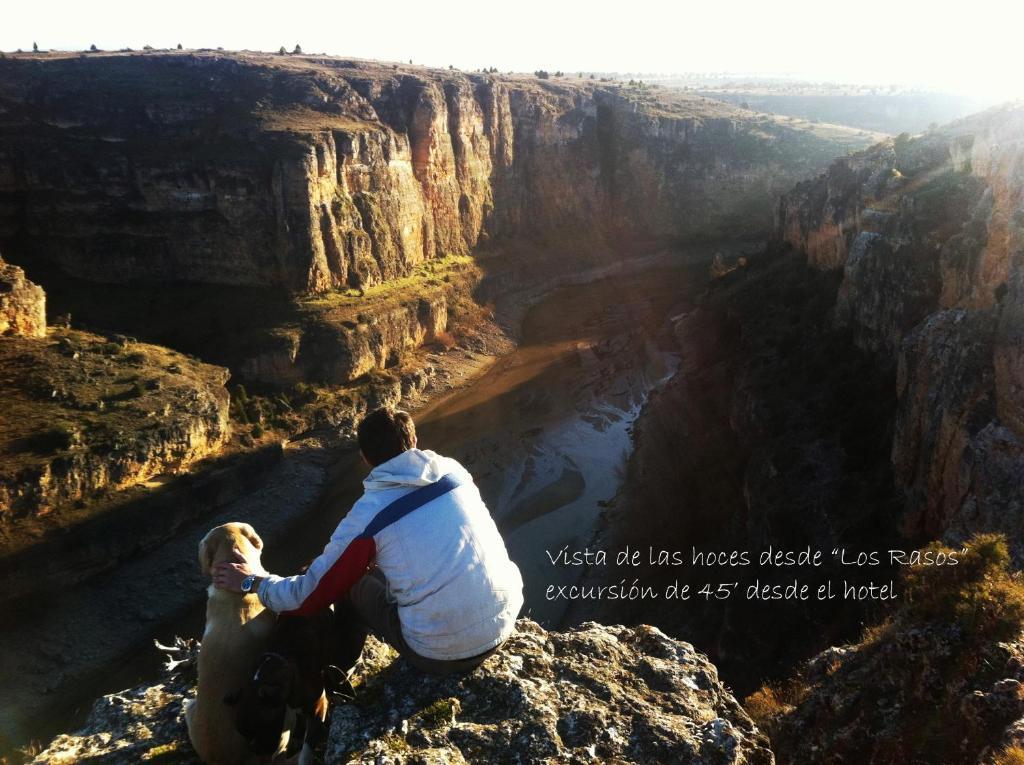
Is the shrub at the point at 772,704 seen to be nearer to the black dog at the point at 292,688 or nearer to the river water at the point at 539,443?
the black dog at the point at 292,688

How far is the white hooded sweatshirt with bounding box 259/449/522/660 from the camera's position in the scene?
529 cm

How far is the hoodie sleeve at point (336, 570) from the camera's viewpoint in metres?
5.36

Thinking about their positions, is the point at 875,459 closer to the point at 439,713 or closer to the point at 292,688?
the point at 439,713

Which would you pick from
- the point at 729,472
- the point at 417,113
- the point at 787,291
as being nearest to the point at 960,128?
the point at 787,291

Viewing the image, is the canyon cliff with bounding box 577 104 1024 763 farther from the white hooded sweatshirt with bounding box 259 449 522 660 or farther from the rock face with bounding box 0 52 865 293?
the rock face with bounding box 0 52 865 293

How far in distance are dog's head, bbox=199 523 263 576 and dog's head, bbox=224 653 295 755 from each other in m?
1.03

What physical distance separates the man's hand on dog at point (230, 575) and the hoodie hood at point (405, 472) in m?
1.22

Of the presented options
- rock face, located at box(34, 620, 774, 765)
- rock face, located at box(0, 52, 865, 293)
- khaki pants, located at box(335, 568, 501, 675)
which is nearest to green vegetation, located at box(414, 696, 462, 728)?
rock face, located at box(34, 620, 774, 765)

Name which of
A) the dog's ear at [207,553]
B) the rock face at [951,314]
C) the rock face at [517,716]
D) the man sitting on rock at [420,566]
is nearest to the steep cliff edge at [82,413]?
the rock face at [517,716]

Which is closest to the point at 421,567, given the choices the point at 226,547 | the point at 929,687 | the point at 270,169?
the point at 226,547

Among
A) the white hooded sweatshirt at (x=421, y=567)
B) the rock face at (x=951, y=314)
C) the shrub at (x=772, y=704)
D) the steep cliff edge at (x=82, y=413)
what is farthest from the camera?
the steep cliff edge at (x=82, y=413)

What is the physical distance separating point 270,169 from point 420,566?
149 feet

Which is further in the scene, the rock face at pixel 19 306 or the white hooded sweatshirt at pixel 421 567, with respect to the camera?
the rock face at pixel 19 306

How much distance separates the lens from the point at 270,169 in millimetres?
45719
